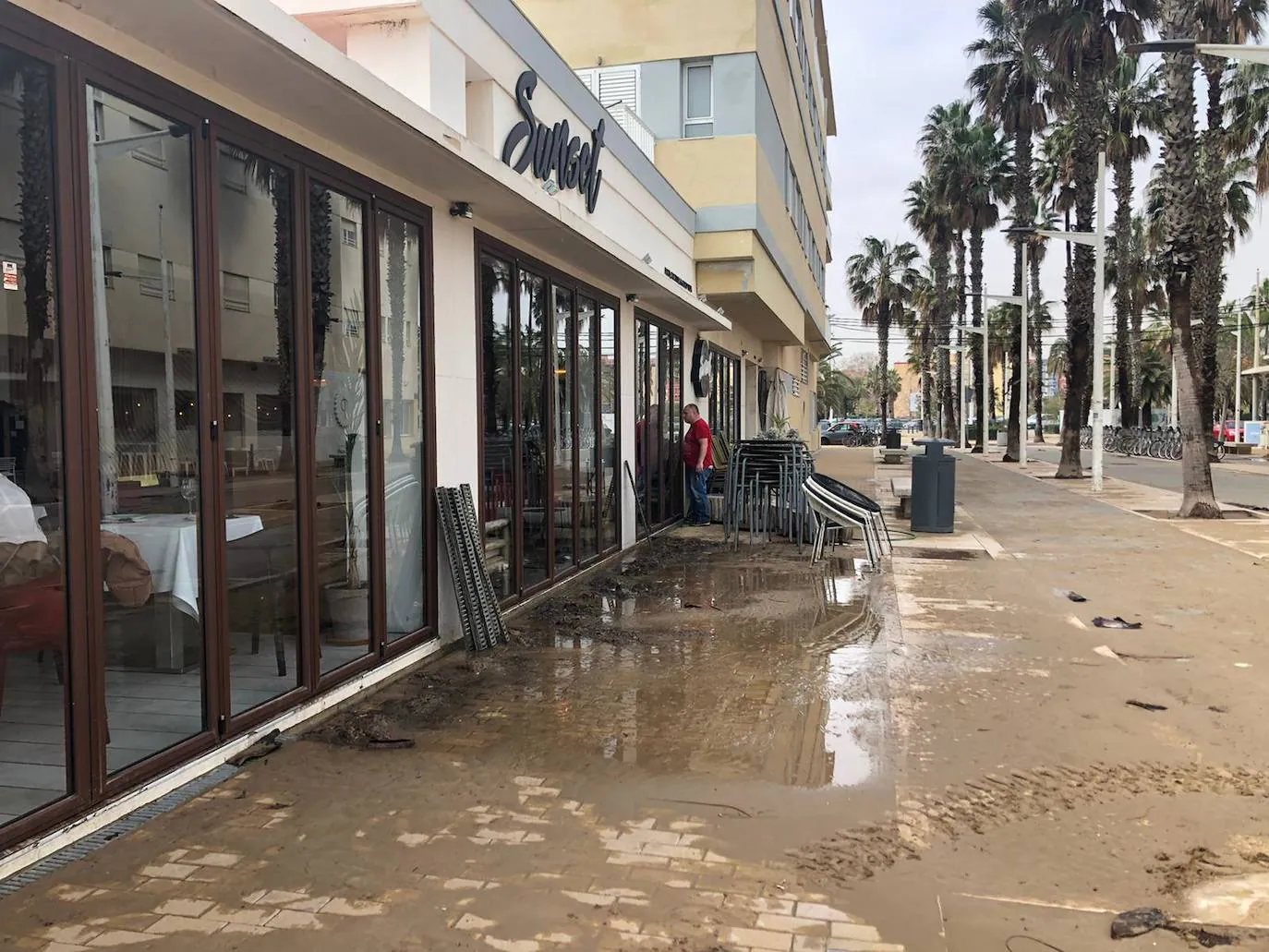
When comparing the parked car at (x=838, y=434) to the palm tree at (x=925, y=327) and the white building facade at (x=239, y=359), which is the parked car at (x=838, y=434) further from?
the white building facade at (x=239, y=359)

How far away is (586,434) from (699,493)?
481 cm

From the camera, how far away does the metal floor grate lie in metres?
3.42

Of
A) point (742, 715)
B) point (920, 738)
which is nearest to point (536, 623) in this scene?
point (742, 715)

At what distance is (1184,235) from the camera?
16672mm

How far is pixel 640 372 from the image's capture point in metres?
12.4

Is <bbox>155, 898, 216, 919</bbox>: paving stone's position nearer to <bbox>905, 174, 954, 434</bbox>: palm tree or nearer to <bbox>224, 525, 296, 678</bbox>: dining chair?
<bbox>224, 525, 296, 678</bbox>: dining chair

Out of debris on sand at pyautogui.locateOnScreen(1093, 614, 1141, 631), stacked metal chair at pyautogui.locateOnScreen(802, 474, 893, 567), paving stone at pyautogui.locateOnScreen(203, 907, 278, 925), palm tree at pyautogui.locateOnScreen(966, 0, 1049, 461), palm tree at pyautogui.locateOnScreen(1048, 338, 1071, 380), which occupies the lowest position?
paving stone at pyautogui.locateOnScreen(203, 907, 278, 925)

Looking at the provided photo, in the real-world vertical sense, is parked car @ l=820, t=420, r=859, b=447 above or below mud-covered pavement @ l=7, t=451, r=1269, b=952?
above

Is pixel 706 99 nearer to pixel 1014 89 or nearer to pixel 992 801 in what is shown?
pixel 992 801

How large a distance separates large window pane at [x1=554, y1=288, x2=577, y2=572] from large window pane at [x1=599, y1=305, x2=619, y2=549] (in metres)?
0.97

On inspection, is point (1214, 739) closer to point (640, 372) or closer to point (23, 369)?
point (23, 369)

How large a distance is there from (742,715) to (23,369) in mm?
3770

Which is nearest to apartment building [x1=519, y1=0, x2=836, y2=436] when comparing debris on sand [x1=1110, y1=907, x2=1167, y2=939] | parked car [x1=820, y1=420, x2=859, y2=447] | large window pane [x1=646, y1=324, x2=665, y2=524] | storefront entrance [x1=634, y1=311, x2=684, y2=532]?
storefront entrance [x1=634, y1=311, x2=684, y2=532]

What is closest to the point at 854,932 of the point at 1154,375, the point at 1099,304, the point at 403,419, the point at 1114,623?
the point at 403,419
